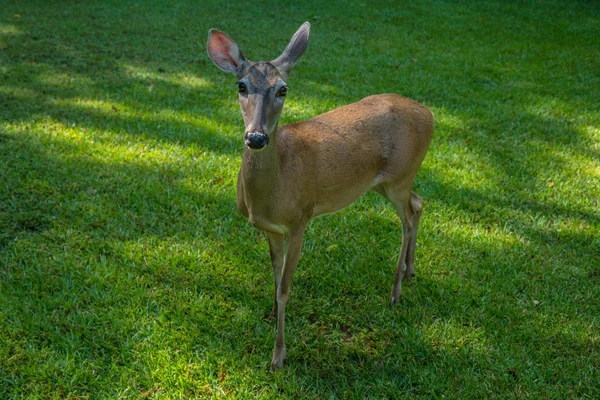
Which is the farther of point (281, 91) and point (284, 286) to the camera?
point (284, 286)

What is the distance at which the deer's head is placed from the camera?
2.56m

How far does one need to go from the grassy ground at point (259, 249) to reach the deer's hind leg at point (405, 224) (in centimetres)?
11

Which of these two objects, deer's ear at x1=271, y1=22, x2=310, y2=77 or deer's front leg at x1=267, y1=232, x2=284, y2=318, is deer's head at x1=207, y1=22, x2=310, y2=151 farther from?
deer's front leg at x1=267, y1=232, x2=284, y2=318

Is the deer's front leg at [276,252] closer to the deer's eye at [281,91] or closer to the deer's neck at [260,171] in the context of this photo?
the deer's neck at [260,171]

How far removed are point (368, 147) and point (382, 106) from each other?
358mm

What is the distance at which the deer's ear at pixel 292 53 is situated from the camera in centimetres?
293

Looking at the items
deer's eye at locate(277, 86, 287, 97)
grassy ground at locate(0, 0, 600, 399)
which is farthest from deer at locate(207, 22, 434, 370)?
grassy ground at locate(0, 0, 600, 399)

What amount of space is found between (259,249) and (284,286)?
1007mm

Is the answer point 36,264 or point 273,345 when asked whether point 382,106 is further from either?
point 36,264

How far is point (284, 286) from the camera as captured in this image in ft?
10.4

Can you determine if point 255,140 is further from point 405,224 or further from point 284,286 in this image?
point 405,224

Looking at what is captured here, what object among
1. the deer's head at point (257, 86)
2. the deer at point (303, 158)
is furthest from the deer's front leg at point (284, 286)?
the deer's head at point (257, 86)

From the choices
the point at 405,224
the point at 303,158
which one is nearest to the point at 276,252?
the point at 303,158

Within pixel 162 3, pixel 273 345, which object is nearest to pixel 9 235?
pixel 273 345
